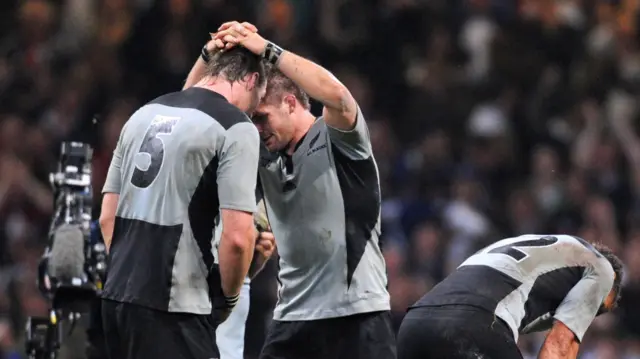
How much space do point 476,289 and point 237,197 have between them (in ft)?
4.32

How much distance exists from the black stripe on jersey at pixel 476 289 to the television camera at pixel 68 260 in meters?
1.82

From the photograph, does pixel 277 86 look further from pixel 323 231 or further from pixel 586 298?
pixel 586 298

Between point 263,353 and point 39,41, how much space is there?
7512 millimetres

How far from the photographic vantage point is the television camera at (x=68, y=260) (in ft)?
21.7

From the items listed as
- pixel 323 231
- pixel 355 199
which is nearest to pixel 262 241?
pixel 323 231

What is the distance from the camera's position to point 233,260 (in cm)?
502

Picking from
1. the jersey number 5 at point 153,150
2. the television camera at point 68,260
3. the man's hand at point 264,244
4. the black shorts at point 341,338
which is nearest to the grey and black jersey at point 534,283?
the black shorts at point 341,338

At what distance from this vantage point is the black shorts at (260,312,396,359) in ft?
18.6

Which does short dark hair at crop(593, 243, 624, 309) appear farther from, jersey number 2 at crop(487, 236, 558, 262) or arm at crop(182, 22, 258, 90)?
A: arm at crop(182, 22, 258, 90)

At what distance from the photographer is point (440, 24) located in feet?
42.8

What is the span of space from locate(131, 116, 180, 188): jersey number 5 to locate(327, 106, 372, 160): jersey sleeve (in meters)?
0.79

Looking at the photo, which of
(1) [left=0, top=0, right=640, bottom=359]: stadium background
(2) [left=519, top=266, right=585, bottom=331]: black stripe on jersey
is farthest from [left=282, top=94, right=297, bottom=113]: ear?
(1) [left=0, top=0, right=640, bottom=359]: stadium background

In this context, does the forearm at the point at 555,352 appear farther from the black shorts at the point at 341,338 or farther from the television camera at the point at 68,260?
the television camera at the point at 68,260

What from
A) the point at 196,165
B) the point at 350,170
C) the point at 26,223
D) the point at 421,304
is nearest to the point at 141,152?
the point at 196,165
